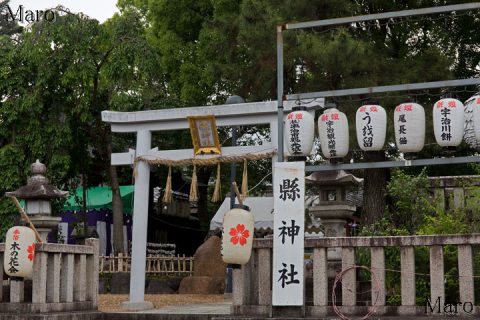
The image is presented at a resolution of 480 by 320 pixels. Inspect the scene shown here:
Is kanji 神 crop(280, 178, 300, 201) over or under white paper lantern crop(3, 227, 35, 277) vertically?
over

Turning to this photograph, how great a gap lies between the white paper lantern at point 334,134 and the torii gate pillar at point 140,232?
5069 mm

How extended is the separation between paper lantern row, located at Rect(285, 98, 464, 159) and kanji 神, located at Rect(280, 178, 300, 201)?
0.64 meters

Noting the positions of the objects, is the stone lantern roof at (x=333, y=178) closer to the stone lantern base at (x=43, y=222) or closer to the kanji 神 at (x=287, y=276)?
the kanji 神 at (x=287, y=276)

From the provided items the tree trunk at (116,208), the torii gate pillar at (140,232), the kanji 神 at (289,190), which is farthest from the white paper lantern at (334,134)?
the tree trunk at (116,208)

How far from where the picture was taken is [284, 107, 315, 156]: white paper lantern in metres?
12.4

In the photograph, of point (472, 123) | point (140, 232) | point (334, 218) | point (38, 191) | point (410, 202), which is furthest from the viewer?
point (38, 191)

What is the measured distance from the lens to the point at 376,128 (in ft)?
39.4

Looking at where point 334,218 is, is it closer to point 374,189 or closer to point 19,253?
point 19,253

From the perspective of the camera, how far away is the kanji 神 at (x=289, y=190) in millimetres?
12039

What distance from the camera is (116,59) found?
2388 centimetres

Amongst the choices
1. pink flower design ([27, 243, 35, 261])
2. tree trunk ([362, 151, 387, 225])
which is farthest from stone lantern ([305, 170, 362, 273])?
tree trunk ([362, 151, 387, 225])

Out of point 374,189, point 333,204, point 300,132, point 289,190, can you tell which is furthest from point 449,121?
point 374,189

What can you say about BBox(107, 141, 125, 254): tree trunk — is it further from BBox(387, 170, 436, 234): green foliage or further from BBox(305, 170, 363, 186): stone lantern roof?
BBox(387, 170, 436, 234): green foliage

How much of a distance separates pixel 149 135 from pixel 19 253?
14.3ft
